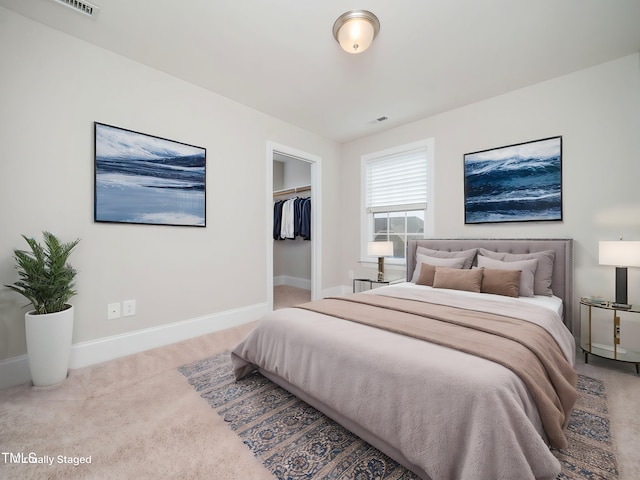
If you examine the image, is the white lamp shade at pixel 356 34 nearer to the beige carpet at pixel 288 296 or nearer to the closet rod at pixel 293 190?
the closet rod at pixel 293 190

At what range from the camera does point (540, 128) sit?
9.33ft

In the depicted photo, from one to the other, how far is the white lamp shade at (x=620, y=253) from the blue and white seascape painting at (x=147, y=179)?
11.8ft

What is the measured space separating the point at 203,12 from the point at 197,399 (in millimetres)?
2635

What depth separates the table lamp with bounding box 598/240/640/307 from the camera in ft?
6.96

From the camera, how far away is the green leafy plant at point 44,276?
6.10 ft

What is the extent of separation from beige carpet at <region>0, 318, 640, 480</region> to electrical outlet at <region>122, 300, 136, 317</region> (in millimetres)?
440

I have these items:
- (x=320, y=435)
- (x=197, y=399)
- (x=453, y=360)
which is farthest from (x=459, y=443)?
(x=197, y=399)

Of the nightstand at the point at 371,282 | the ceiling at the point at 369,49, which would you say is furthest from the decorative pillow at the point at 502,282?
the ceiling at the point at 369,49

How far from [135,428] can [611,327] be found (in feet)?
12.3

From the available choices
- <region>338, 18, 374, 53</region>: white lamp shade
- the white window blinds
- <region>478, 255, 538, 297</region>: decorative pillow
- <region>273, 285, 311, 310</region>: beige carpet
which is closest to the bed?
<region>478, 255, 538, 297</region>: decorative pillow

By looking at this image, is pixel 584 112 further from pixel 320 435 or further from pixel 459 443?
pixel 320 435

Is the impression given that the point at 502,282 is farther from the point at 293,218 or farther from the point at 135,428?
the point at 293,218

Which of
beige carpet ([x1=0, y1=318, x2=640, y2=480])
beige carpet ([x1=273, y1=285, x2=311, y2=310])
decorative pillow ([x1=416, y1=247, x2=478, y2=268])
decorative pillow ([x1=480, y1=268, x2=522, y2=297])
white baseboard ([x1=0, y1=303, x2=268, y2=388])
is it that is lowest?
beige carpet ([x1=0, y1=318, x2=640, y2=480])

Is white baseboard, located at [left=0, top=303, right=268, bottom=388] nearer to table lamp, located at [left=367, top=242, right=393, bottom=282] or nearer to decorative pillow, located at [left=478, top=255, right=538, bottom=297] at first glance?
table lamp, located at [left=367, top=242, right=393, bottom=282]
